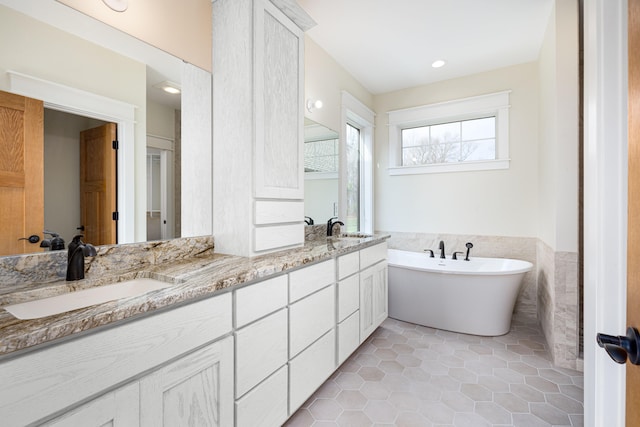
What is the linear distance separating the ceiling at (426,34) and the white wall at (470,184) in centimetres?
20

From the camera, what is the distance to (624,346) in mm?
632

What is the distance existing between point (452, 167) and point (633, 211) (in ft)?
9.99

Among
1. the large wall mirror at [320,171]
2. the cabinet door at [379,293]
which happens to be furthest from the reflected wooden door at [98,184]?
the cabinet door at [379,293]

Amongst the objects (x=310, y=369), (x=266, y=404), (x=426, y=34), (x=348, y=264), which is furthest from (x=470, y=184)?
(x=266, y=404)

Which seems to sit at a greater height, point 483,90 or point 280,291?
point 483,90

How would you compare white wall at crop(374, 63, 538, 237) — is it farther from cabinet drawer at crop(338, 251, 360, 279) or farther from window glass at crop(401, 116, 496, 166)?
cabinet drawer at crop(338, 251, 360, 279)

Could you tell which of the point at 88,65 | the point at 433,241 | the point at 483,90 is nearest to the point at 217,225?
the point at 88,65

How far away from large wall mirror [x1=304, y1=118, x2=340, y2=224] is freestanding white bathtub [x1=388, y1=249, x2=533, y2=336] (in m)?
0.95

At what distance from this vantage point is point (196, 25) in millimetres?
1734

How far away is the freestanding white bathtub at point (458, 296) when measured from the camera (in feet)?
8.71

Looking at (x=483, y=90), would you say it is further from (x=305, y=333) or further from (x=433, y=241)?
(x=305, y=333)

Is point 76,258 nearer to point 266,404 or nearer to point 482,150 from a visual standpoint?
point 266,404

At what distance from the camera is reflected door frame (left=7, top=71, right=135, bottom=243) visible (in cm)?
112

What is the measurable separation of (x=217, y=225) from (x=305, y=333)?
823mm
